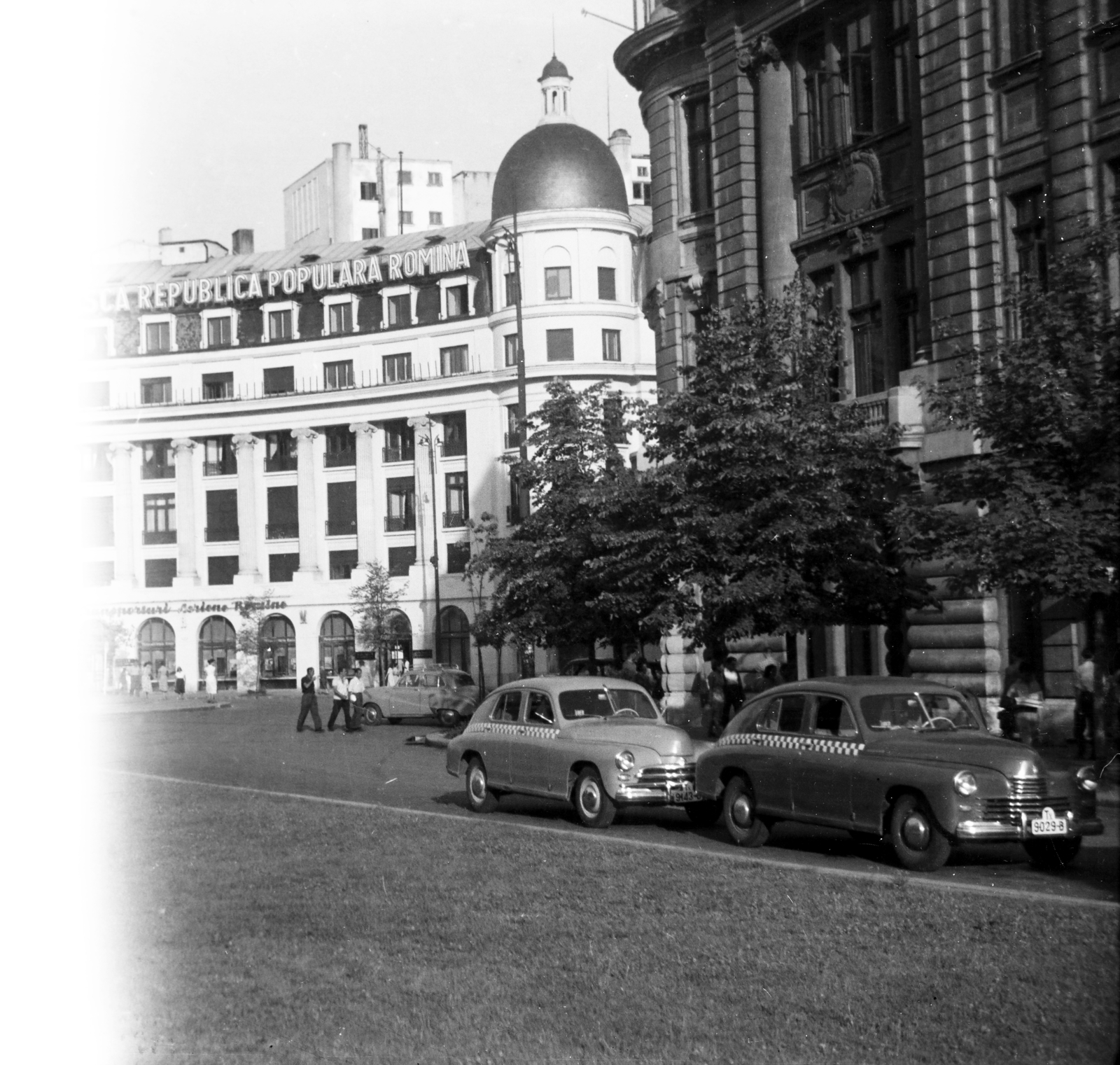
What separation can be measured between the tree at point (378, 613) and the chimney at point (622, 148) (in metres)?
34.6

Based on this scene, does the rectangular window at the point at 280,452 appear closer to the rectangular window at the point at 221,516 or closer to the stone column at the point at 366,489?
the rectangular window at the point at 221,516

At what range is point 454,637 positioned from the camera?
82125 millimetres

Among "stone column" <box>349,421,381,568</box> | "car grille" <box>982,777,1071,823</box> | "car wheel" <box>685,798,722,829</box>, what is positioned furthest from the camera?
"stone column" <box>349,421,381,568</box>

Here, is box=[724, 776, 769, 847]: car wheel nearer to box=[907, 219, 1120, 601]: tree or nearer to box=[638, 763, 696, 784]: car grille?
box=[638, 763, 696, 784]: car grille

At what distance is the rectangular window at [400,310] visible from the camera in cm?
8575

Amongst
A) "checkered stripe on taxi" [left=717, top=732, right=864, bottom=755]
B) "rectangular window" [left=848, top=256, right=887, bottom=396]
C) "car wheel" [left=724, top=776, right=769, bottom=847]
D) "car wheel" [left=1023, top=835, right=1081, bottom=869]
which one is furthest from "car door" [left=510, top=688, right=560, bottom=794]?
"rectangular window" [left=848, top=256, right=887, bottom=396]

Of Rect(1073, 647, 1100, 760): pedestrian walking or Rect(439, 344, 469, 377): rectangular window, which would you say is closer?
Rect(1073, 647, 1100, 760): pedestrian walking

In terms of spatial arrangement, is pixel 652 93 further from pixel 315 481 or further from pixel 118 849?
pixel 315 481

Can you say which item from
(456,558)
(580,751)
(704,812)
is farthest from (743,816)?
(456,558)

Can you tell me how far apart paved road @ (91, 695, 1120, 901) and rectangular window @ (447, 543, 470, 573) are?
29.5 meters

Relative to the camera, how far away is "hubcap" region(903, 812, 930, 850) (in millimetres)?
14148

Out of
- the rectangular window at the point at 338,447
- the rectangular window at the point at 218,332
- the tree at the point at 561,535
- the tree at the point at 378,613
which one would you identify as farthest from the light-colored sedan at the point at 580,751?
the rectangular window at the point at 218,332

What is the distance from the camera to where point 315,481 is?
87312 millimetres

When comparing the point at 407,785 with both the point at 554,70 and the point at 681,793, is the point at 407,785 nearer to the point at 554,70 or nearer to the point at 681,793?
the point at 681,793
